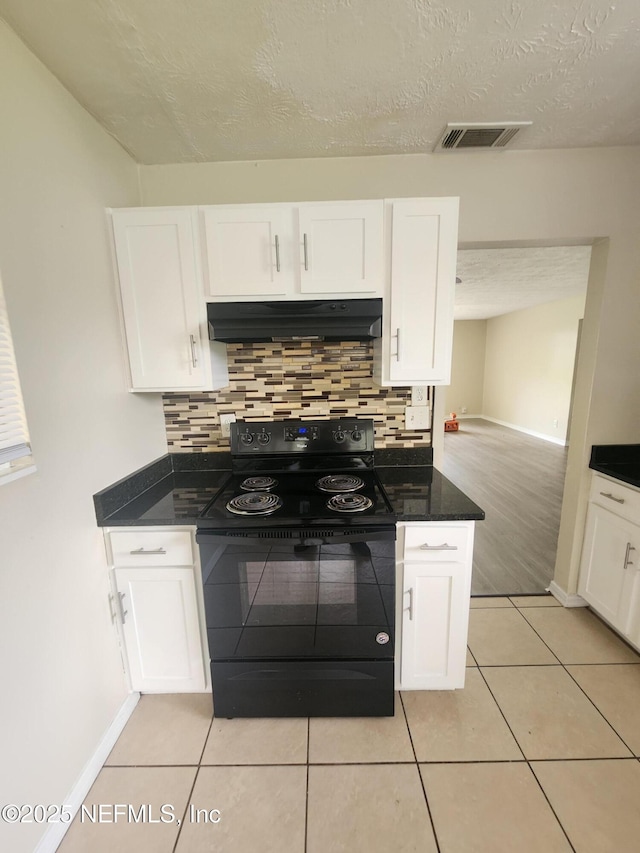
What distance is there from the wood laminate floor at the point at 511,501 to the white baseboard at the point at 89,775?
2.04 m

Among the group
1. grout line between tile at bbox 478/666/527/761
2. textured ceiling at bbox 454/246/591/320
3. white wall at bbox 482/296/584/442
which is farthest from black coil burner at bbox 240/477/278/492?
white wall at bbox 482/296/584/442

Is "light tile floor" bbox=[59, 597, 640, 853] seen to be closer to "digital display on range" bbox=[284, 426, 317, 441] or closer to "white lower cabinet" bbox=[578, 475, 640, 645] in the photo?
"white lower cabinet" bbox=[578, 475, 640, 645]

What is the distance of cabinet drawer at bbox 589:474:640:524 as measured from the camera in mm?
1692

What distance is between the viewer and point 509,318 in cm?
750

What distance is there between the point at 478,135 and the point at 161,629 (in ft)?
8.70

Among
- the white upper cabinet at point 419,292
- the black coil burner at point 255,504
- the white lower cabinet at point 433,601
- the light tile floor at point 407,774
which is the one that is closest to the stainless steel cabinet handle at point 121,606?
the light tile floor at point 407,774

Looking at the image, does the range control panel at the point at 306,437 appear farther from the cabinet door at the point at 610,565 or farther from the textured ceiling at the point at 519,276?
the textured ceiling at the point at 519,276

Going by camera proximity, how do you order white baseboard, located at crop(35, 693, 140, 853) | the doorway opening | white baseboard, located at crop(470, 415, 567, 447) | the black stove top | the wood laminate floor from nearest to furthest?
white baseboard, located at crop(35, 693, 140, 853), the black stove top, the wood laminate floor, the doorway opening, white baseboard, located at crop(470, 415, 567, 447)

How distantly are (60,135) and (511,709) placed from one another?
2.94 meters

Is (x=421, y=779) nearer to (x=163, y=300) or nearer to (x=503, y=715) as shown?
(x=503, y=715)

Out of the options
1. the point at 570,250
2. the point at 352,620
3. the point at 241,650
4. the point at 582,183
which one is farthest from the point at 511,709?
the point at 570,250

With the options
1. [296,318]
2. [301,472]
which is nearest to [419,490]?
[301,472]

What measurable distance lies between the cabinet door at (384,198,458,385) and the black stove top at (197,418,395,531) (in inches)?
16.7

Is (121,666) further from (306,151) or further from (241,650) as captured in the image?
(306,151)
